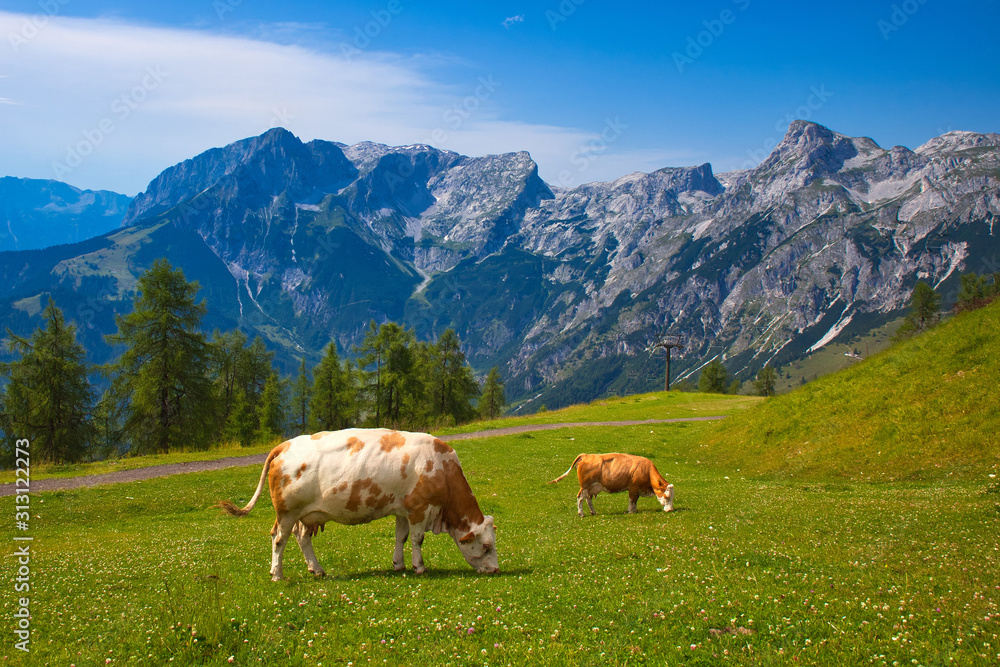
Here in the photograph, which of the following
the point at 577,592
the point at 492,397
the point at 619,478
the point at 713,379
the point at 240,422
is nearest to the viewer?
the point at 577,592

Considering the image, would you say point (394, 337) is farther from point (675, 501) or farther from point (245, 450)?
point (675, 501)

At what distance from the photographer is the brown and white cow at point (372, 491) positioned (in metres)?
13.0

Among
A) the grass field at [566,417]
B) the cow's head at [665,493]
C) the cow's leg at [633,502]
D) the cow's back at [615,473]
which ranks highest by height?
the cow's back at [615,473]

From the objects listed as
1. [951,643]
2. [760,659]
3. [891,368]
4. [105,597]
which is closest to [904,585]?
[951,643]

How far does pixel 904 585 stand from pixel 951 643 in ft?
8.80

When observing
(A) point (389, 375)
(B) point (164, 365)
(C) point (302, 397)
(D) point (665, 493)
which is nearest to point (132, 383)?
(B) point (164, 365)

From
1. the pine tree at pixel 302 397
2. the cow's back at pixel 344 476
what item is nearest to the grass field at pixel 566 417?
the cow's back at pixel 344 476

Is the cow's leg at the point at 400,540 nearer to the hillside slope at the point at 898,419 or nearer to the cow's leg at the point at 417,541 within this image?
the cow's leg at the point at 417,541

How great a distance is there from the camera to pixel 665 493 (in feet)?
69.9

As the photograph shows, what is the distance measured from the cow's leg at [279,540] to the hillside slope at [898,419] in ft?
77.2

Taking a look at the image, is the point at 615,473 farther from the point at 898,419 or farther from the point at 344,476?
the point at 898,419

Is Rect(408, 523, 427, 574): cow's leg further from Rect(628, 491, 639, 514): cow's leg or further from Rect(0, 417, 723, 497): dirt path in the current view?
Rect(0, 417, 723, 497): dirt path

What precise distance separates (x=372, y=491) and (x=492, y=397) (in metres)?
105

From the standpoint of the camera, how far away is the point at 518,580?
41.1 feet
